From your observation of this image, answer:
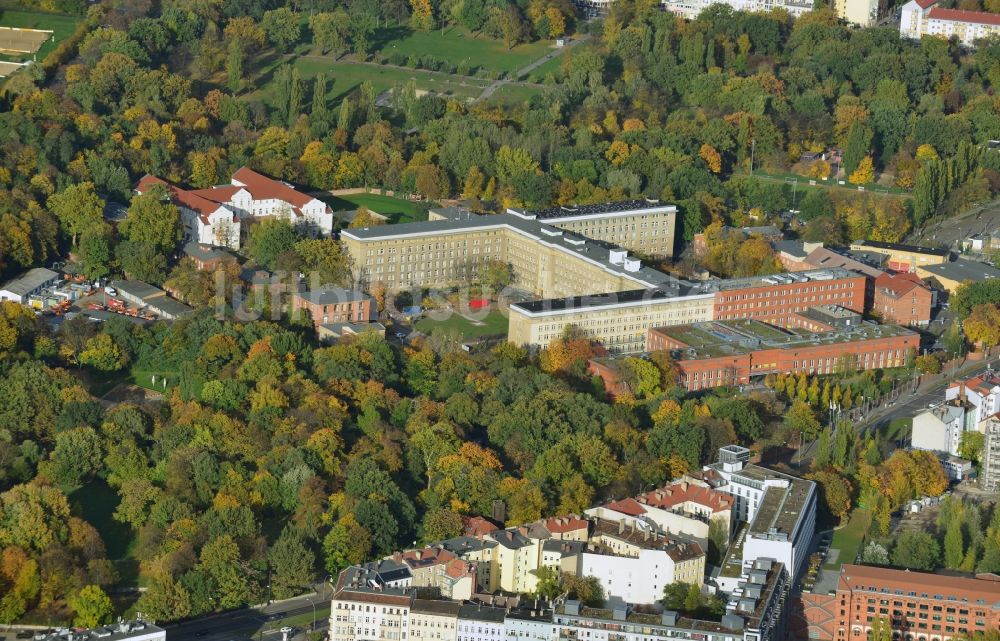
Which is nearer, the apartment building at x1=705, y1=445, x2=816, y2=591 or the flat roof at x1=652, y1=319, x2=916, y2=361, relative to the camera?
the apartment building at x1=705, y1=445, x2=816, y2=591

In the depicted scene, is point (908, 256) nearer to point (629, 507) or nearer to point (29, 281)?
point (629, 507)

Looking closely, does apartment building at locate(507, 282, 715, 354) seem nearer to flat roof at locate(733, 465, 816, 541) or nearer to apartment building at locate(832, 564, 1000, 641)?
flat roof at locate(733, 465, 816, 541)

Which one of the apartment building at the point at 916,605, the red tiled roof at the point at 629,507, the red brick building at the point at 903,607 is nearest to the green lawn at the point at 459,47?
the red tiled roof at the point at 629,507

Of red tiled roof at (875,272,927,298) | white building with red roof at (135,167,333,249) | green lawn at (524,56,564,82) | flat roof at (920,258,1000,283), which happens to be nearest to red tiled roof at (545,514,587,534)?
red tiled roof at (875,272,927,298)

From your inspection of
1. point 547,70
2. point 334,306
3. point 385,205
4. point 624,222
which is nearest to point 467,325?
point 334,306

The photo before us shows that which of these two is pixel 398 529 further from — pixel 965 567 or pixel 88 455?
pixel 965 567

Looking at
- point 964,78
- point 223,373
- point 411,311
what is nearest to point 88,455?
point 223,373

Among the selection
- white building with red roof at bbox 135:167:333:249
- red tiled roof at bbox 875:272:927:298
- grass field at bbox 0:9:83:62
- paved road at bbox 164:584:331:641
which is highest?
grass field at bbox 0:9:83:62

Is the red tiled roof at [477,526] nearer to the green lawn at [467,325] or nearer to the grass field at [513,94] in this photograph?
the green lawn at [467,325]
